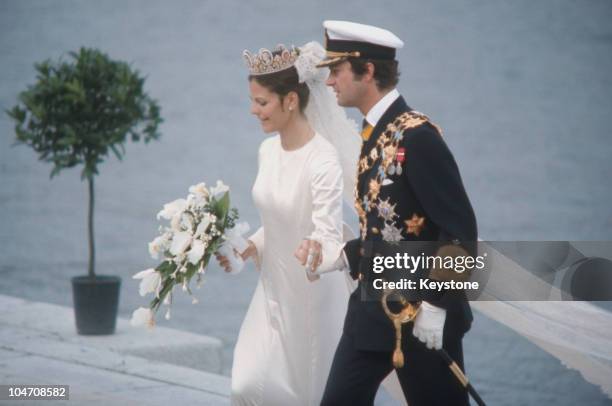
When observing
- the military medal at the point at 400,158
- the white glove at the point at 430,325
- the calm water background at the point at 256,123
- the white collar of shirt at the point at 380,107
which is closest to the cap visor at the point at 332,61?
the white collar of shirt at the point at 380,107

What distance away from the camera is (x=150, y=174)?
17625mm

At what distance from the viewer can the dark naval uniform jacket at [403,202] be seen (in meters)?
3.58

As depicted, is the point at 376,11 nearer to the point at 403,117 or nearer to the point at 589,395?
the point at 589,395

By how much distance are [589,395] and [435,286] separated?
12.3 feet

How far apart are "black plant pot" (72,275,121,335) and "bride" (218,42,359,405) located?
105 inches

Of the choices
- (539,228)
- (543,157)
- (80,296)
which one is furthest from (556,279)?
(543,157)

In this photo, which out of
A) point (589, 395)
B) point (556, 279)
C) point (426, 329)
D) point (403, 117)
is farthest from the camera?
point (589, 395)

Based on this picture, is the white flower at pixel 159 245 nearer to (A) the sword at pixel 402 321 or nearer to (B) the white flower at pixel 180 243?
(B) the white flower at pixel 180 243

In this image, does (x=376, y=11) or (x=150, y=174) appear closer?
(x=150, y=174)

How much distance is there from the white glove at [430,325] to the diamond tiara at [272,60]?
59.3 inches

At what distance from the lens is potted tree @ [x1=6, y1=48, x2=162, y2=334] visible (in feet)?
23.6

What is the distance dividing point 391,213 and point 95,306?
12.9 ft

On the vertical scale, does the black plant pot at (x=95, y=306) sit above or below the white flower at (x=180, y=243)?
below

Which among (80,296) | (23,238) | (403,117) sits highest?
(403,117)
